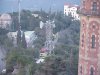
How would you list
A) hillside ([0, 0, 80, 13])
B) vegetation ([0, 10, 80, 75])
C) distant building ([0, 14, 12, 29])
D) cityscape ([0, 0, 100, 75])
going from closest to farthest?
cityscape ([0, 0, 100, 75]), vegetation ([0, 10, 80, 75]), distant building ([0, 14, 12, 29]), hillside ([0, 0, 80, 13])

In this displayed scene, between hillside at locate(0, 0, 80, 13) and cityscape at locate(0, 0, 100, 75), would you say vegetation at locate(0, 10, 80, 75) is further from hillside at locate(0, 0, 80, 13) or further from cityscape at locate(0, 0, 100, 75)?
hillside at locate(0, 0, 80, 13)

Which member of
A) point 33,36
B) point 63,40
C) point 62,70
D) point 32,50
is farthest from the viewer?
point 33,36

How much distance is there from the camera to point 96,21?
2112 centimetres

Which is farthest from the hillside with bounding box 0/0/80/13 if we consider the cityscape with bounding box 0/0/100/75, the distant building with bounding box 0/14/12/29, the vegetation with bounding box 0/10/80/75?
the vegetation with bounding box 0/10/80/75

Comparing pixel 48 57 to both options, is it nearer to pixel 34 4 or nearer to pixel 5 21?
pixel 5 21

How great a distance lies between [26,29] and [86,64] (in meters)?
37.6

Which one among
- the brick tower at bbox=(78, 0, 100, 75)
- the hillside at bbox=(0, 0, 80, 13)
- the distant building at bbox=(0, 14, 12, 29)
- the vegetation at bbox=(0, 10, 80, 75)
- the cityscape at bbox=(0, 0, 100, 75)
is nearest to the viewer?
the brick tower at bbox=(78, 0, 100, 75)

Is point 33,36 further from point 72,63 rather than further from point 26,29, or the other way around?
point 72,63

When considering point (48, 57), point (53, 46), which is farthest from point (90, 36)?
point (53, 46)

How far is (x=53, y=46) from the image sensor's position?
1622 inches

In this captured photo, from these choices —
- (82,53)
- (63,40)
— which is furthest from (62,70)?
(63,40)

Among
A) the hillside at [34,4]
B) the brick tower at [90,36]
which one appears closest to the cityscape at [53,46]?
the brick tower at [90,36]

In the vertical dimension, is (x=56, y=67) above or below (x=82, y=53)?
below

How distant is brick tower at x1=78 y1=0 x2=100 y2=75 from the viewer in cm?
2114
